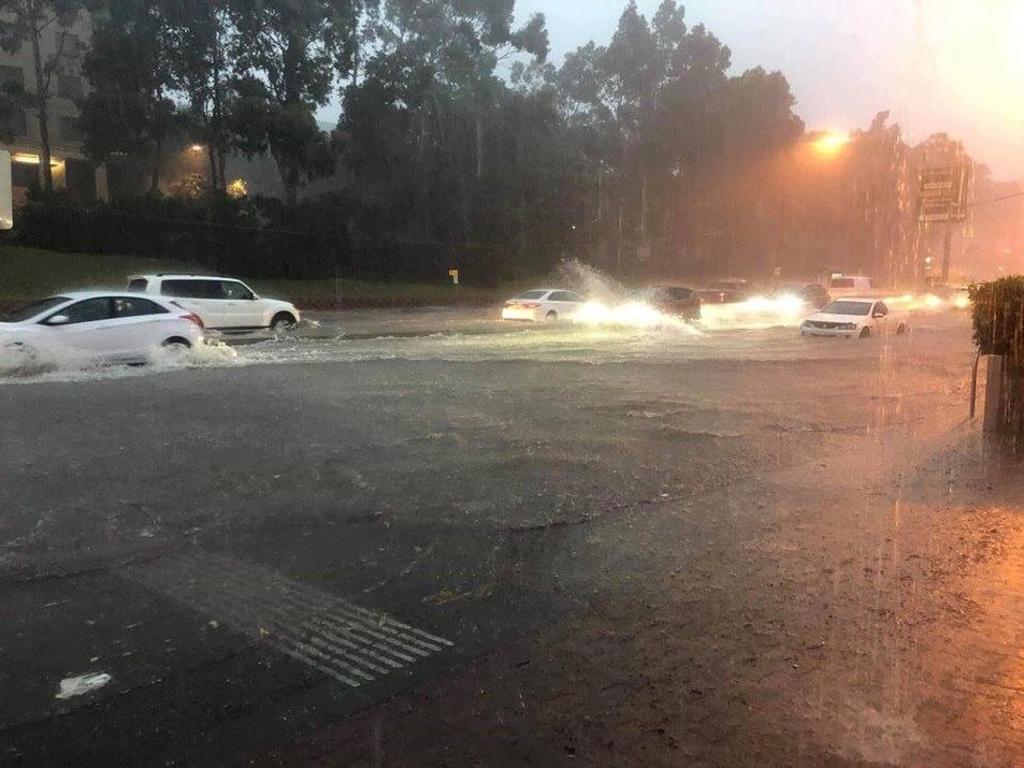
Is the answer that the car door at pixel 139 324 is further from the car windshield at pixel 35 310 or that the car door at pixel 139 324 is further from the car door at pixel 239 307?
the car door at pixel 239 307

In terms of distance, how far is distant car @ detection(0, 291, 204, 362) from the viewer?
504 inches

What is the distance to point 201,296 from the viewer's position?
20406mm

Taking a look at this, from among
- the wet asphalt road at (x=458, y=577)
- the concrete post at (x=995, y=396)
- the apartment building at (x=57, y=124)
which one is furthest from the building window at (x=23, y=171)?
the concrete post at (x=995, y=396)

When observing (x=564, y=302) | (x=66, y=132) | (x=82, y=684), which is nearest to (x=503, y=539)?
(x=82, y=684)

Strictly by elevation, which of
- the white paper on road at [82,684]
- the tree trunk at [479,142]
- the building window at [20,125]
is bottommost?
the white paper on road at [82,684]

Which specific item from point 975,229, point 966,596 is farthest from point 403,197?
point 975,229

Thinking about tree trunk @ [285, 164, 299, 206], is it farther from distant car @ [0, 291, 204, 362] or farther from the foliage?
the foliage

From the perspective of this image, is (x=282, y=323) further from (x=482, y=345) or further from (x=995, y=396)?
(x=995, y=396)

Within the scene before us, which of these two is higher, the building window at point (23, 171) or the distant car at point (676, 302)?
the building window at point (23, 171)

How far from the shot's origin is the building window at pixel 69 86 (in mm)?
45134

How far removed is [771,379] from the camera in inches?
590

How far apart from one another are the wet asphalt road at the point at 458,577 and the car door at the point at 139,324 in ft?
6.68

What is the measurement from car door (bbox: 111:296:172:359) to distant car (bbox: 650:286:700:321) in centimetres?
1888

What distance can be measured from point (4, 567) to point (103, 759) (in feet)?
8.29
